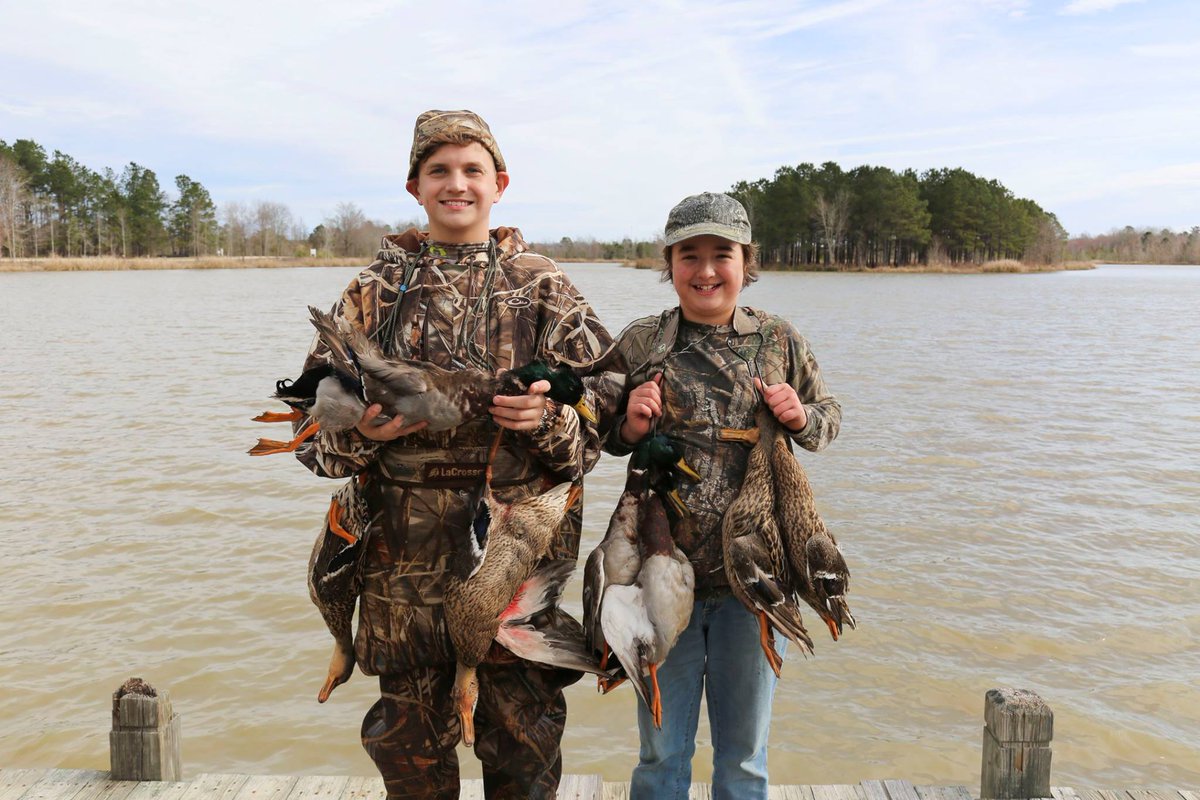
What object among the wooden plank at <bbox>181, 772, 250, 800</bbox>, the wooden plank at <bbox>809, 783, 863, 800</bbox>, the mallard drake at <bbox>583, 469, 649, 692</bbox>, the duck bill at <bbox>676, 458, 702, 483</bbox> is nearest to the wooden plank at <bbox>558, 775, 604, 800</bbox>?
the wooden plank at <bbox>809, 783, 863, 800</bbox>

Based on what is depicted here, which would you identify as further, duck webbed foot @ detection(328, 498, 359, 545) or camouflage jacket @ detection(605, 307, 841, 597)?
camouflage jacket @ detection(605, 307, 841, 597)

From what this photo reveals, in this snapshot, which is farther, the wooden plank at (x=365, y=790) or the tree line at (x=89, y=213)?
the tree line at (x=89, y=213)

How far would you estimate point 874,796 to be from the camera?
153 inches

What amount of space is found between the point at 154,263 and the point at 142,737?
8505 cm

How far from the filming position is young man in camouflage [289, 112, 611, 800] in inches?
110

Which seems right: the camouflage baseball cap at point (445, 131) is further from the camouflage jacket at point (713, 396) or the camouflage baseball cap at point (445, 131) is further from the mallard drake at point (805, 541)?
the mallard drake at point (805, 541)

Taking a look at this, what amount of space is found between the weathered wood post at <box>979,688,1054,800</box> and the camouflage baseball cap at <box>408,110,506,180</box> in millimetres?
3097

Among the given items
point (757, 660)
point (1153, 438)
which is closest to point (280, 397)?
point (757, 660)

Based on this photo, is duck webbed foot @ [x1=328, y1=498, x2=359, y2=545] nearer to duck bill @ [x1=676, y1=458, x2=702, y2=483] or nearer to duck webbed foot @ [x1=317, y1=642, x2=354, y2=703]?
duck webbed foot @ [x1=317, y1=642, x2=354, y2=703]

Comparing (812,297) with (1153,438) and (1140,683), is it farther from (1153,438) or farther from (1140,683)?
(1140,683)

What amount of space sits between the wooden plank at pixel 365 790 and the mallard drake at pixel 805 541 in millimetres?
2175

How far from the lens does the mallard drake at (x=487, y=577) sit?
104 inches

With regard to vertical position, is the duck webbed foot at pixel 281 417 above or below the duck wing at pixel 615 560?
above

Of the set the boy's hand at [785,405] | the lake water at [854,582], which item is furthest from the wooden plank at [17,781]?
the boy's hand at [785,405]
